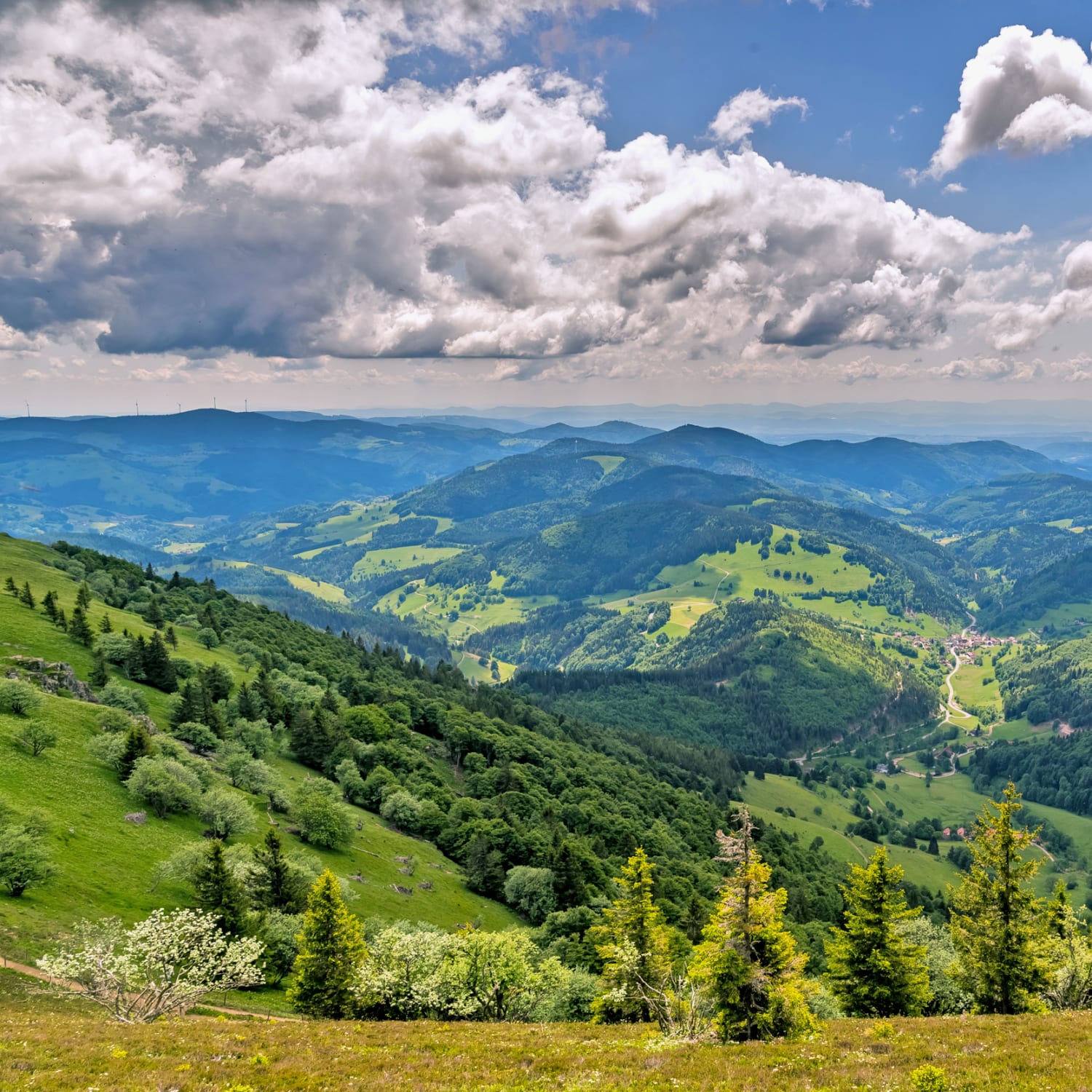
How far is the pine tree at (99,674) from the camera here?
103312mm

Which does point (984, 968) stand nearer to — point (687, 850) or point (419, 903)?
point (419, 903)

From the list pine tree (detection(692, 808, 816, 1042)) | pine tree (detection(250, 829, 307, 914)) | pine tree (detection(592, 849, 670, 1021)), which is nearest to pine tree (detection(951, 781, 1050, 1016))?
pine tree (detection(692, 808, 816, 1042))

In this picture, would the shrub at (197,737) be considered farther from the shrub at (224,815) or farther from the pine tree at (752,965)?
the pine tree at (752,965)

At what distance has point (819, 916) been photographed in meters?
128

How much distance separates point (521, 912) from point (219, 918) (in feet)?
170

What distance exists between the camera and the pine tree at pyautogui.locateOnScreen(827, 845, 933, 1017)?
47.7 metres

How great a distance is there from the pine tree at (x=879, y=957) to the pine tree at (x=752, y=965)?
12.0 metres

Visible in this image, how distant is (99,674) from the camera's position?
4092 inches

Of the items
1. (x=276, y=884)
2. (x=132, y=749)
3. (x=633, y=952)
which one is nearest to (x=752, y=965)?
(x=633, y=952)

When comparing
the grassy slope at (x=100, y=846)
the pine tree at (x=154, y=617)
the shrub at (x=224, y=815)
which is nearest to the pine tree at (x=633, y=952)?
the grassy slope at (x=100, y=846)

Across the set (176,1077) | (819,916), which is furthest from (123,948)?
(819,916)

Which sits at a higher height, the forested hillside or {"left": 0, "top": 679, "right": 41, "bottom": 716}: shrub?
{"left": 0, "top": 679, "right": 41, "bottom": 716}: shrub

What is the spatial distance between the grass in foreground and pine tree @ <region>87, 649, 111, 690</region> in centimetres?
7504

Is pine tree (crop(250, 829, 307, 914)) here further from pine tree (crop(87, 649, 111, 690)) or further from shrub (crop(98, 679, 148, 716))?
pine tree (crop(87, 649, 111, 690))
